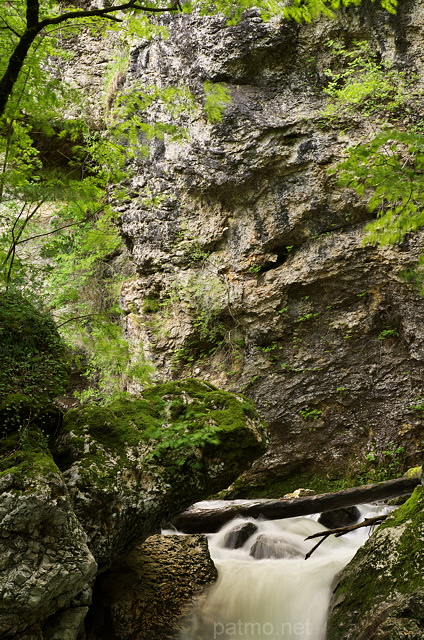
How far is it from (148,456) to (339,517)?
3878mm

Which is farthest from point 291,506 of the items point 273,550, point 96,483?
point 96,483

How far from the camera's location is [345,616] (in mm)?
4059

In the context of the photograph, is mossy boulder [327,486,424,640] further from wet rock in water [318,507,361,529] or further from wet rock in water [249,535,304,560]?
wet rock in water [318,507,361,529]

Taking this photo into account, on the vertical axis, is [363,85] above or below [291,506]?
above

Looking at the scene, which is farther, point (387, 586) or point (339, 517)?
point (339, 517)

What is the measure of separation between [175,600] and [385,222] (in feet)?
13.6

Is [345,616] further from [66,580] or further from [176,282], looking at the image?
[176,282]

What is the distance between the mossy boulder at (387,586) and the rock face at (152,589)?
1.48 meters

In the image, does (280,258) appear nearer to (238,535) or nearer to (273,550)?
(238,535)

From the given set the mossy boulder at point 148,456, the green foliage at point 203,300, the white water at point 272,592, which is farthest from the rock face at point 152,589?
the green foliage at point 203,300

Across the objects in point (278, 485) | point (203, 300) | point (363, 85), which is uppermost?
point (363, 85)

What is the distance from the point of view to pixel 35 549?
3.10 metres

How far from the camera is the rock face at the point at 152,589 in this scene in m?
4.38

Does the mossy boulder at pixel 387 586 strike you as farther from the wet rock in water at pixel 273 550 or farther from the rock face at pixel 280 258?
the rock face at pixel 280 258
